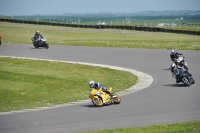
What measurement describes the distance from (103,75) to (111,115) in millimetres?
12746

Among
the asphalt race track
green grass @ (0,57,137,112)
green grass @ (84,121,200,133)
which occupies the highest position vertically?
green grass @ (84,121,200,133)

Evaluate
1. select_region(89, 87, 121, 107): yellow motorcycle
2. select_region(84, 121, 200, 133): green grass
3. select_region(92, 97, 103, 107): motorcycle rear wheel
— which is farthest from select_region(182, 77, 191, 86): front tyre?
select_region(84, 121, 200, 133): green grass

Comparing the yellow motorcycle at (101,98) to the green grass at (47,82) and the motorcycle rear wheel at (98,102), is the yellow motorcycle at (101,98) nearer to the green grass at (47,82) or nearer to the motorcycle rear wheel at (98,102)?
the motorcycle rear wheel at (98,102)

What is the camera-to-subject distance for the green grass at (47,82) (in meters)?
21.9

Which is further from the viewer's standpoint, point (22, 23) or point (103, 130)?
point (22, 23)

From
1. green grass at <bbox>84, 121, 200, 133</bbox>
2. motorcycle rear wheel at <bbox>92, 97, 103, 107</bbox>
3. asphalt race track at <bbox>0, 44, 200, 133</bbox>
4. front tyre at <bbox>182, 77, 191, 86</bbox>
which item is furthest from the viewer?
front tyre at <bbox>182, 77, 191, 86</bbox>

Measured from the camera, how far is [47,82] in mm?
26531

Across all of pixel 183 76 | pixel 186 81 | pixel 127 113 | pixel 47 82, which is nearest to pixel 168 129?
pixel 127 113

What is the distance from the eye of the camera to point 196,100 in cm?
1875

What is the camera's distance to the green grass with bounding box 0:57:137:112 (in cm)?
2191

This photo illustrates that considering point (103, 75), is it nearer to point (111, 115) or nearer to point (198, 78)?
point (198, 78)

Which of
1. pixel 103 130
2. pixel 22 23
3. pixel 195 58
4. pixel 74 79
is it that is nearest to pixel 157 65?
pixel 195 58

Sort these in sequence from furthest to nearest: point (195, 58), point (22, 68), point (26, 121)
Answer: point (195, 58)
point (22, 68)
point (26, 121)

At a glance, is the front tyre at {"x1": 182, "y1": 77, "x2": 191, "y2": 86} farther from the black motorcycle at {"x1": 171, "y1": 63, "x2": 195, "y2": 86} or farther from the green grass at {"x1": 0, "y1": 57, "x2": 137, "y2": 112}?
the green grass at {"x1": 0, "y1": 57, "x2": 137, "y2": 112}
